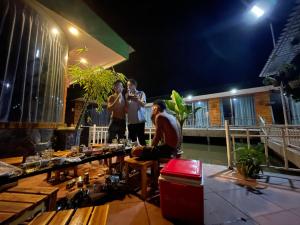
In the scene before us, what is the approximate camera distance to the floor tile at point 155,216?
Answer: 64.8 inches

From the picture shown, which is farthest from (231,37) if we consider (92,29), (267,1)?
(92,29)

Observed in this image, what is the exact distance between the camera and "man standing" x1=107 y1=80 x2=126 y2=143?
3.44 meters

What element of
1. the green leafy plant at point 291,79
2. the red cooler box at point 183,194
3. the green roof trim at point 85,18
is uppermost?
the green roof trim at point 85,18

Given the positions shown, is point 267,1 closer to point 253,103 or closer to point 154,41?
point 154,41

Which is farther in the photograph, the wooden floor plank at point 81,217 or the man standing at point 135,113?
the man standing at point 135,113

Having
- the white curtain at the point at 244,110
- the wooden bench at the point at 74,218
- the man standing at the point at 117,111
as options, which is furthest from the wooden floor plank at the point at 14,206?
the white curtain at the point at 244,110

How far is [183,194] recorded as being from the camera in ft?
5.27

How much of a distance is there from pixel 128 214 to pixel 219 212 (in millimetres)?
1070

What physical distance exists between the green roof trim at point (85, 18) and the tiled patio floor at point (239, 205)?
3.40m

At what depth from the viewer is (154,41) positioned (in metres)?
8.09

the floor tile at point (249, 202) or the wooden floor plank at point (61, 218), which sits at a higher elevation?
the wooden floor plank at point (61, 218)

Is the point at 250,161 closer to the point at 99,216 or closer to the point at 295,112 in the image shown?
the point at 99,216

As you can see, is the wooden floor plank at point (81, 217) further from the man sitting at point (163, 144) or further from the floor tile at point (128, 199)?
the man sitting at point (163, 144)

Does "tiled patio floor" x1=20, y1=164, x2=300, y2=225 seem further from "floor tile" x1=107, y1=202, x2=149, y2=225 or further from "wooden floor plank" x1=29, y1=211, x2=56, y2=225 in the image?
"wooden floor plank" x1=29, y1=211, x2=56, y2=225
